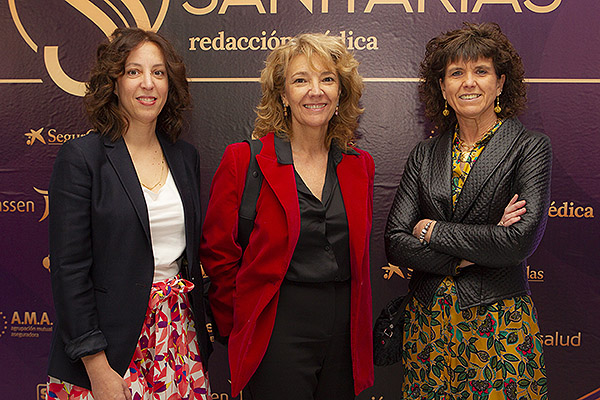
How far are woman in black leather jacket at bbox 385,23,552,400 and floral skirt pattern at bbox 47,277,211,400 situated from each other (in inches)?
37.1

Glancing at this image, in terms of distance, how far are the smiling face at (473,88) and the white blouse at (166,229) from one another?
1.28 meters

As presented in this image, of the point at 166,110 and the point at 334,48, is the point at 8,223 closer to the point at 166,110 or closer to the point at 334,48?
the point at 166,110

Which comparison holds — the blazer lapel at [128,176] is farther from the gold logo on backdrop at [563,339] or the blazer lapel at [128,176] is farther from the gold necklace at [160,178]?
the gold logo on backdrop at [563,339]

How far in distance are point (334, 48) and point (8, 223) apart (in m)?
2.21

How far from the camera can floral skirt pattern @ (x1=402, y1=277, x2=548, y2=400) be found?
6.93 feet

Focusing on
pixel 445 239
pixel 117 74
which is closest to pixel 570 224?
pixel 445 239

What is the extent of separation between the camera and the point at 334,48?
7.04ft

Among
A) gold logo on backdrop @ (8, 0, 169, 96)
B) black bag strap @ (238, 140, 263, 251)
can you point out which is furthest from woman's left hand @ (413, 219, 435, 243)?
gold logo on backdrop @ (8, 0, 169, 96)

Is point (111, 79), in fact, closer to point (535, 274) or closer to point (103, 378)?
point (103, 378)

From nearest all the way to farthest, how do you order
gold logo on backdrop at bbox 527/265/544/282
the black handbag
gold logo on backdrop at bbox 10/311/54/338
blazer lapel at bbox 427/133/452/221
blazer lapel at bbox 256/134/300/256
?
blazer lapel at bbox 256/134/300/256 → blazer lapel at bbox 427/133/452/221 → the black handbag → gold logo on backdrop at bbox 527/265/544/282 → gold logo on backdrop at bbox 10/311/54/338

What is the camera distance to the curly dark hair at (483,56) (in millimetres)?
2264

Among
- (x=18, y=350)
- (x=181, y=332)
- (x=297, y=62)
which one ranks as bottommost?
(x=18, y=350)

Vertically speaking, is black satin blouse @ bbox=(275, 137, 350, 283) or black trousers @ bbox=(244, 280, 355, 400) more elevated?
black satin blouse @ bbox=(275, 137, 350, 283)

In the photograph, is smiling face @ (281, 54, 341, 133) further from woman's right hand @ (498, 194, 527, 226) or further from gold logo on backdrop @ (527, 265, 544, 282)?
gold logo on backdrop @ (527, 265, 544, 282)
